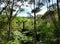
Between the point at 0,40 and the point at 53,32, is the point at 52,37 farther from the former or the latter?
the point at 0,40

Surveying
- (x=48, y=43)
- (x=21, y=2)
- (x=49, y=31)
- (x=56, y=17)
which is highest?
(x=21, y=2)

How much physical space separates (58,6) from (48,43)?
426 centimetres

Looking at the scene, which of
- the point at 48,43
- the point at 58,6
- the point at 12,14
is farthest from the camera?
the point at 48,43

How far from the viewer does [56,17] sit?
17.5 m

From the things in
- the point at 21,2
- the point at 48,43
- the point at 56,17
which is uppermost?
the point at 21,2

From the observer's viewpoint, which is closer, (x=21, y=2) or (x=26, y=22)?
(x=21, y=2)

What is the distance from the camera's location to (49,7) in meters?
17.9

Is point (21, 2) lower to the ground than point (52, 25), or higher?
higher

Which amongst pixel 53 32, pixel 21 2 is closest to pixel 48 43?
pixel 53 32

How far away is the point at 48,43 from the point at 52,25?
2.20 metres

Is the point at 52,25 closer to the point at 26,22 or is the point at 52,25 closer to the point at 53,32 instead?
the point at 53,32

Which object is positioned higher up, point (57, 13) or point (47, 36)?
point (57, 13)

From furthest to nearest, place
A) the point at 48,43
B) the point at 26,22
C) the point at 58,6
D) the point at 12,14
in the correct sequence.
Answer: the point at 26,22 → the point at 48,43 → the point at 12,14 → the point at 58,6

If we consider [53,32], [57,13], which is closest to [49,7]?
[57,13]
